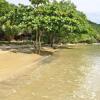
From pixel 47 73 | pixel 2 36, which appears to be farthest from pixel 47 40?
pixel 47 73

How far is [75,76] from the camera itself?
61.1ft

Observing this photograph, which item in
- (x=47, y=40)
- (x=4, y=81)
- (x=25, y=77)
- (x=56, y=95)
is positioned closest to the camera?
(x=56, y=95)

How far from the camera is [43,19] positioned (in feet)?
96.3

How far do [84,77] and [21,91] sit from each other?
18.4 ft

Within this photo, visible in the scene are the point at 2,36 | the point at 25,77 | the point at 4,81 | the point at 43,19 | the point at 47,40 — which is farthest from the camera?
the point at 2,36

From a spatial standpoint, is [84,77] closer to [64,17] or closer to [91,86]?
[91,86]

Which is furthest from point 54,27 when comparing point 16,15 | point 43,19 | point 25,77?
point 25,77

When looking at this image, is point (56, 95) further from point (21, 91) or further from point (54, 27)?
point (54, 27)

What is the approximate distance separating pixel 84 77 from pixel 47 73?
7.56 ft

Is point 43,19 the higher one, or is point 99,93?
point 43,19

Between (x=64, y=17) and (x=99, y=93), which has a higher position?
(x=64, y=17)

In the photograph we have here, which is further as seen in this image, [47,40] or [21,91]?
[47,40]

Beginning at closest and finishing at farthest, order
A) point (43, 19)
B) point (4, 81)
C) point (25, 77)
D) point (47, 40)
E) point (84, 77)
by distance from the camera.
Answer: point (4, 81) → point (25, 77) → point (84, 77) → point (43, 19) → point (47, 40)

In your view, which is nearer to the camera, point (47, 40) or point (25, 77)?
point (25, 77)
